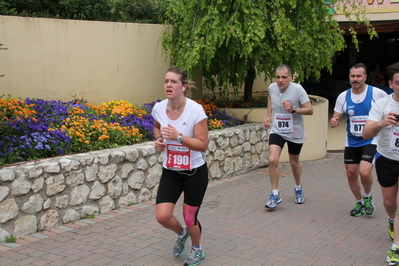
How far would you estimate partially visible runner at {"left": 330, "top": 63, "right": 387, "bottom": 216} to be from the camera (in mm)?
5750

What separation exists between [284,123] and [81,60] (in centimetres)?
427

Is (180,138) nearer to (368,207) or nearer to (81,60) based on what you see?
(368,207)

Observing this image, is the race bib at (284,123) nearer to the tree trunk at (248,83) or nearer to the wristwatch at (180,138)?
the wristwatch at (180,138)

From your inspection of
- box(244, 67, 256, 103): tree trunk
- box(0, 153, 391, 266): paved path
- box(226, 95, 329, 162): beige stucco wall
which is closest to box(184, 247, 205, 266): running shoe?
Result: box(0, 153, 391, 266): paved path

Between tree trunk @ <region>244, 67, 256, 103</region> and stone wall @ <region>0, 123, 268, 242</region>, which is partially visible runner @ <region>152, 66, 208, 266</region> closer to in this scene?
stone wall @ <region>0, 123, 268, 242</region>

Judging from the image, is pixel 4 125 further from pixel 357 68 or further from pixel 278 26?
pixel 278 26

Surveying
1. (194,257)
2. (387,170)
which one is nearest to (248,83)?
(387,170)

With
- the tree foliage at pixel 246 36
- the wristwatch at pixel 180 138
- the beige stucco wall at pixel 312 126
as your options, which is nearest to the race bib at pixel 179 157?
the wristwatch at pixel 180 138

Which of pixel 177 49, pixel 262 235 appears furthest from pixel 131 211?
pixel 177 49

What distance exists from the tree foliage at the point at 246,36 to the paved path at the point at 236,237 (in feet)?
9.98

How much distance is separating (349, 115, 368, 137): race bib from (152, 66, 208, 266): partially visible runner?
2464 millimetres

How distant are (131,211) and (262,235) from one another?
190 centimetres

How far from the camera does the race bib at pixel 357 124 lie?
5812 mm

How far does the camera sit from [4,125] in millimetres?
5996
